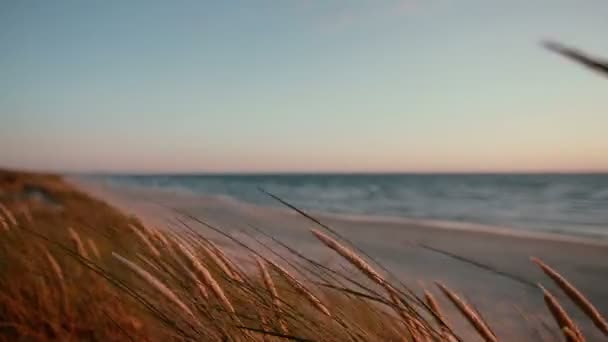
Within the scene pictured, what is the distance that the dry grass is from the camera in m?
1.06

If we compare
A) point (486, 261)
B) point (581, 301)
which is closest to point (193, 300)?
point (581, 301)

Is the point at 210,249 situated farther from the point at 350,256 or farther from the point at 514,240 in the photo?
the point at 514,240

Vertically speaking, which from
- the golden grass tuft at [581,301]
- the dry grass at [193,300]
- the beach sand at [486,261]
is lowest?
the beach sand at [486,261]

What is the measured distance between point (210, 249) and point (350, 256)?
0.51m

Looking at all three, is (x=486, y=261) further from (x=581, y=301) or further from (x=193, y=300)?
(x=581, y=301)

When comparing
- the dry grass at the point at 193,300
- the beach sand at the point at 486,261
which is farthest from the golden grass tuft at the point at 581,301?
the beach sand at the point at 486,261

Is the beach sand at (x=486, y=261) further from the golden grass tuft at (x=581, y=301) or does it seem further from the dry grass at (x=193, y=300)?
the golden grass tuft at (x=581, y=301)

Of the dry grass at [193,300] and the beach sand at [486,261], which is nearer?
the dry grass at [193,300]

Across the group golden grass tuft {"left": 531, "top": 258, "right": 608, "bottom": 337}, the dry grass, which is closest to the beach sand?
the dry grass

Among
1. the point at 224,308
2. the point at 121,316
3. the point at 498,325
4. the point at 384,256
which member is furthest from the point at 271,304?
the point at 384,256

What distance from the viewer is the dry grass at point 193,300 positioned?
1063mm

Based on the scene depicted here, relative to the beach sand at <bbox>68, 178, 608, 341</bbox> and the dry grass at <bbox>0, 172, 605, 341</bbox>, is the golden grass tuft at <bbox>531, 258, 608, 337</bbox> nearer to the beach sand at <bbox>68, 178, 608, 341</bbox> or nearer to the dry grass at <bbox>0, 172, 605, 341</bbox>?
the dry grass at <bbox>0, 172, 605, 341</bbox>

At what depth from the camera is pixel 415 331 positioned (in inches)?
45.9

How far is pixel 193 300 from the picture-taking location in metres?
1.42
